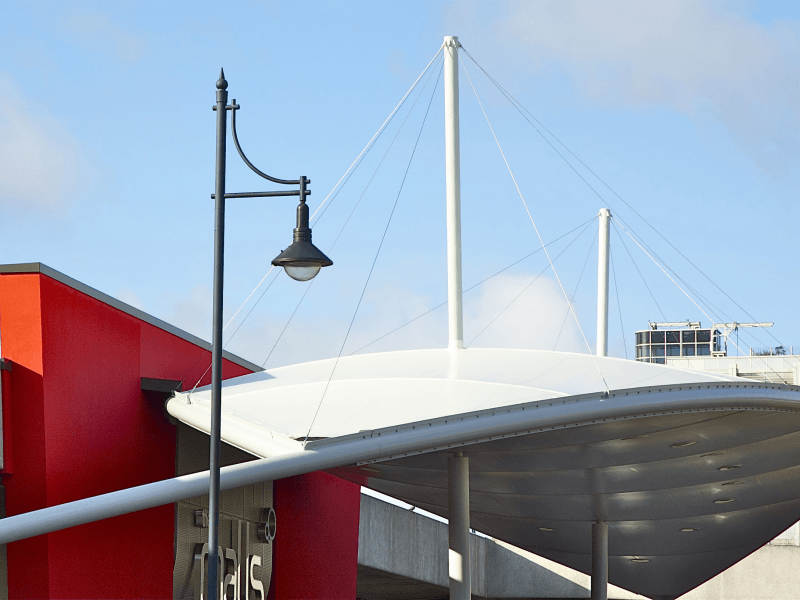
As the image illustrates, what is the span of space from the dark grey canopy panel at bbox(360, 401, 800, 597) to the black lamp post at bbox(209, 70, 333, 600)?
7649 millimetres

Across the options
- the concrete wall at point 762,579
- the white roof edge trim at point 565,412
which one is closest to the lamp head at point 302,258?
the white roof edge trim at point 565,412

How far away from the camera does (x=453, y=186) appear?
24.0 metres

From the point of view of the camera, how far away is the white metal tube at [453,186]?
23.6 m

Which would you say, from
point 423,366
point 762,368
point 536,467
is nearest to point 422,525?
point 536,467

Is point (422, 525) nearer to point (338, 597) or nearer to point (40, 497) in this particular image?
point (338, 597)

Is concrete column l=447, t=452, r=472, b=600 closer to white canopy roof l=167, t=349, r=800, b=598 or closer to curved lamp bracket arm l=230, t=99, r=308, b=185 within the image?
white canopy roof l=167, t=349, r=800, b=598

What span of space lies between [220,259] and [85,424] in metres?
7.77

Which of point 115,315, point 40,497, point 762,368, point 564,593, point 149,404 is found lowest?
point 564,593

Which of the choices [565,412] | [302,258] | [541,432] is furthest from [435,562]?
[302,258]

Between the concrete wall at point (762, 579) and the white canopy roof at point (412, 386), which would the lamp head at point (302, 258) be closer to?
the white canopy roof at point (412, 386)

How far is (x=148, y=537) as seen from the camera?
2003 cm

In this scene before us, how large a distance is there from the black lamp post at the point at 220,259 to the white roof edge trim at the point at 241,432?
4744 mm

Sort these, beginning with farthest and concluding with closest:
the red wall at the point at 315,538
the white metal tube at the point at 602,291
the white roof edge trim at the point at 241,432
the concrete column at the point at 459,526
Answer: the white metal tube at the point at 602,291 → the red wall at the point at 315,538 → the concrete column at the point at 459,526 → the white roof edge trim at the point at 241,432

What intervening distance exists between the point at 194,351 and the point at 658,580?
86.9ft
